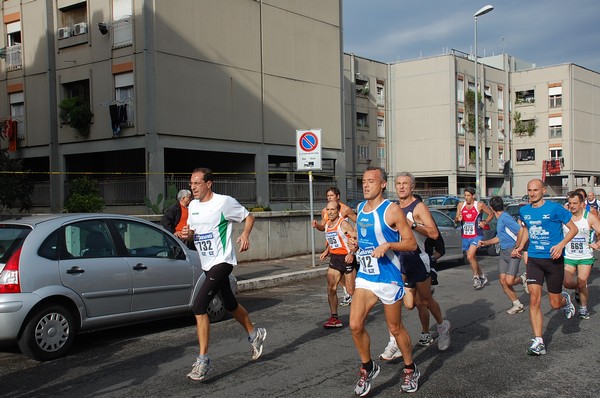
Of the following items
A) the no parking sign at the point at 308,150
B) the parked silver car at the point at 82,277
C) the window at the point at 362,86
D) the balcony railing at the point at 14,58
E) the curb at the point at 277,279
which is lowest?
the curb at the point at 277,279

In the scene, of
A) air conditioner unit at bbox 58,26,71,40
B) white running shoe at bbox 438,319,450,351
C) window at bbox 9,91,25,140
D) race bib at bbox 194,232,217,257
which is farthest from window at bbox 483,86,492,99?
race bib at bbox 194,232,217,257

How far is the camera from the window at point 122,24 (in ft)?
72.1

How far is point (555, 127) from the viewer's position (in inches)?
2159

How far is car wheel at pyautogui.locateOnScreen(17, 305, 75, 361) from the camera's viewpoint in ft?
20.3

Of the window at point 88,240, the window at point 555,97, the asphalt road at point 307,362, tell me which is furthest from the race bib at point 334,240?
the window at point 555,97

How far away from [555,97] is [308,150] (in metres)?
47.0

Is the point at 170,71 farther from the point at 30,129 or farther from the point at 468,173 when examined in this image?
the point at 468,173

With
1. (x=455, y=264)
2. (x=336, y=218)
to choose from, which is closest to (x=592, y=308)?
(x=336, y=218)

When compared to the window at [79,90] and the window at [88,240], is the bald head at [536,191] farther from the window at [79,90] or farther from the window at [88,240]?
the window at [79,90]

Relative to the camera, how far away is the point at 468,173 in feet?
167

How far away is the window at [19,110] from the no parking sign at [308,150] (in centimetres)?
1636

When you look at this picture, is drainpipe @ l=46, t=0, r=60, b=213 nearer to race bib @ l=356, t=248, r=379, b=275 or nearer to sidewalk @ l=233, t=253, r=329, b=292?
sidewalk @ l=233, t=253, r=329, b=292

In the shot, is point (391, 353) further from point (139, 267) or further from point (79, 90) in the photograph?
point (79, 90)

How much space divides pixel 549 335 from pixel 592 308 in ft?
7.12
